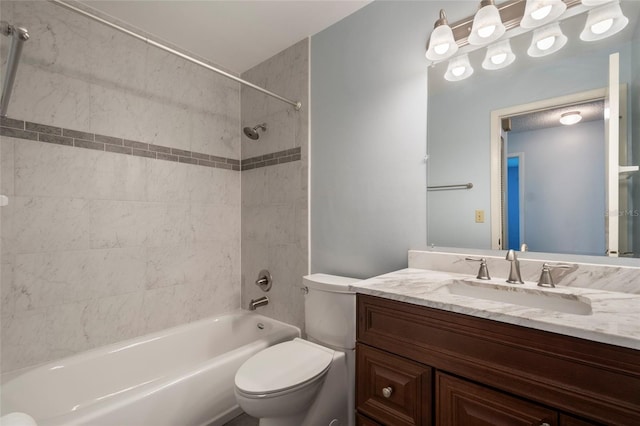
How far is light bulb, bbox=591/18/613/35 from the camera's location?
102 centimetres

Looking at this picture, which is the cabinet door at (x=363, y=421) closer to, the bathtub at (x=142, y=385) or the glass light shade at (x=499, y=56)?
the bathtub at (x=142, y=385)

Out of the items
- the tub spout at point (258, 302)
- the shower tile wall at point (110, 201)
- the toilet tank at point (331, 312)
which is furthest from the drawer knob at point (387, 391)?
the tub spout at point (258, 302)

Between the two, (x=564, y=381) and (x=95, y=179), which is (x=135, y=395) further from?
(x=564, y=381)

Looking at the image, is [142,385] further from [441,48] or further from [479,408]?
[441,48]

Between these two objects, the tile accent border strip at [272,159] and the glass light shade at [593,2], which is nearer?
the glass light shade at [593,2]

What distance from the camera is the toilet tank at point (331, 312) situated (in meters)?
1.40

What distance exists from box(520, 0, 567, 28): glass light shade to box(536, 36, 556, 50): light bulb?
6 centimetres

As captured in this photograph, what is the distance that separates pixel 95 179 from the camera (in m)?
1.65

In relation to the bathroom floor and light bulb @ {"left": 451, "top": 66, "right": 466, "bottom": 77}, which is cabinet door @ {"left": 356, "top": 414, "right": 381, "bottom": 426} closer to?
the bathroom floor

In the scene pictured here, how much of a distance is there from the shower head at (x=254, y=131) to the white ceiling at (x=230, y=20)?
21.4 inches

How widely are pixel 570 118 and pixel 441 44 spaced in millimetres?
605

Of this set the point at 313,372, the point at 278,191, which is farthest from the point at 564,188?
the point at 278,191

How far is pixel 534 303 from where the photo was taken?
3.27 ft

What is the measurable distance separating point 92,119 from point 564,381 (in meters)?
2.32
